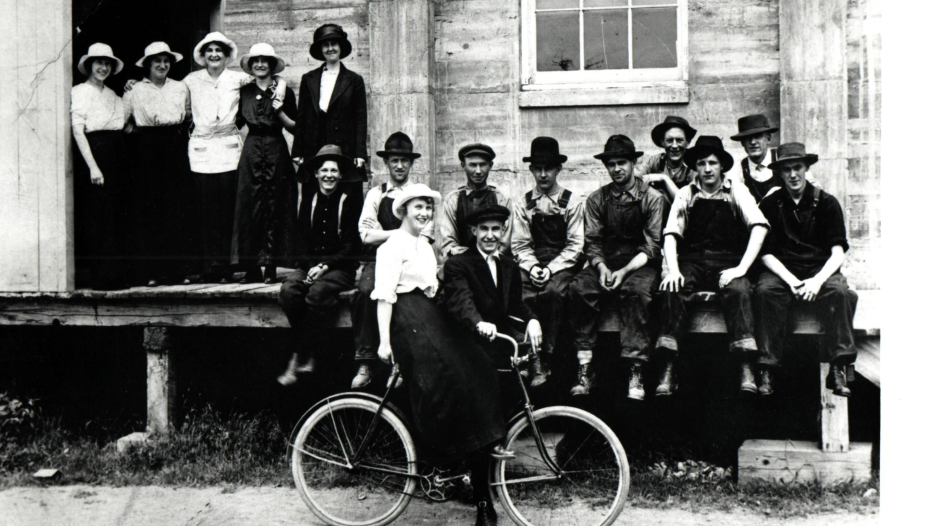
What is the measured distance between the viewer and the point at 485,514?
5020 millimetres

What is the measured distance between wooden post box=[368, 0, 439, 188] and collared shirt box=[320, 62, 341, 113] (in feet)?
1.28

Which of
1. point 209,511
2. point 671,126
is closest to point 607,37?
point 671,126

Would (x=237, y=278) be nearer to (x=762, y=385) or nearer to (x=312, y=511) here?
(x=312, y=511)

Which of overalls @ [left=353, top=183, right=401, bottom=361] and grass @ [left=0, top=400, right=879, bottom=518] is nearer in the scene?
grass @ [left=0, top=400, right=879, bottom=518]

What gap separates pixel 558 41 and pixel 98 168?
3.69 meters

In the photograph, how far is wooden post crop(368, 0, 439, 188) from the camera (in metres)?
6.88

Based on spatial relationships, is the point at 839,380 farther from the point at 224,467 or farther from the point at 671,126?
the point at 224,467

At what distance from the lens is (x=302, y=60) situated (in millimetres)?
7277

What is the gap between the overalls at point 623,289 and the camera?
18.0 ft

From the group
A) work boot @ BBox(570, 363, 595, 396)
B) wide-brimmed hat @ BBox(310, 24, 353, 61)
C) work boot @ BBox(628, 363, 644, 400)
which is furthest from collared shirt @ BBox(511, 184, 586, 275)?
wide-brimmed hat @ BBox(310, 24, 353, 61)

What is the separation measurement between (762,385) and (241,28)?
505 cm

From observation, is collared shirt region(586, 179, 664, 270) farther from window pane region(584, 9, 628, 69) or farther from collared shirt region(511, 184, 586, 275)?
window pane region(584, 9, 628, 69)

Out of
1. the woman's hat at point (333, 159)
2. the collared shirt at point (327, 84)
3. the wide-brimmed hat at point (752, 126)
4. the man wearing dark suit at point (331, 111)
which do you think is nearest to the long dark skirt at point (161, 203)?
the man wearing dark suit at point (331, 111)

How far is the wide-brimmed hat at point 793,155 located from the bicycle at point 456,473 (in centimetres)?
224
